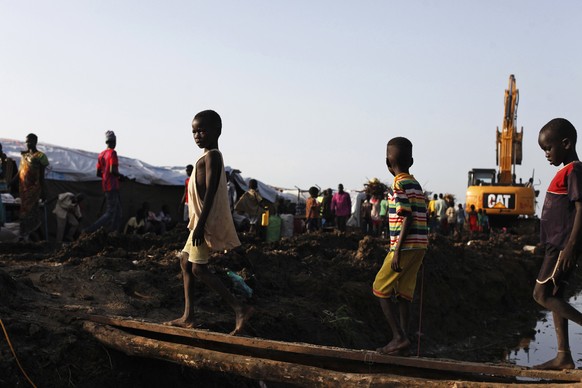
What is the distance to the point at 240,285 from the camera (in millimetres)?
7461

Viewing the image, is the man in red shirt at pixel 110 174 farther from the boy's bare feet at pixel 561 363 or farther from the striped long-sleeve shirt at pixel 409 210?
the boy's bare feet at pixel 561 363

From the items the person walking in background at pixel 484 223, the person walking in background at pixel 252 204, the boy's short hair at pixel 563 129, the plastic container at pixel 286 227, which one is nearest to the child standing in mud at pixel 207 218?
the boy's short hair at pixel 563 129

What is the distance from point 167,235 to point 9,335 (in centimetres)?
819

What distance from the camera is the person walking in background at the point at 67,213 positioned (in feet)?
40.4

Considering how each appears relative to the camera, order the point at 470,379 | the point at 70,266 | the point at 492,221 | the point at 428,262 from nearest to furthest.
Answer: the point at 470,379 < the point at 70,266 < the point at 428,262 < the point at 492,221

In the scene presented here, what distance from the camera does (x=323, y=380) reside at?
12.7 feet

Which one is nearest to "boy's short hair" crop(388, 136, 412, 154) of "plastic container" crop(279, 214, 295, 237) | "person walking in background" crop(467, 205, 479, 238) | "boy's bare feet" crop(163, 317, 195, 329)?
"boy's bare feet" crop(163, 317, 195, 329)

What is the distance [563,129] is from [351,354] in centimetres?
186

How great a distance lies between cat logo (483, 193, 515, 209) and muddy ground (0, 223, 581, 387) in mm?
9551

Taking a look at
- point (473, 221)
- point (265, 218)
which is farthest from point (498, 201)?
point (265, 218)

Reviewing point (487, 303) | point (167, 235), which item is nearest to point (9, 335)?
point (167, 235)

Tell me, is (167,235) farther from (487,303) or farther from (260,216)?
(487,303)

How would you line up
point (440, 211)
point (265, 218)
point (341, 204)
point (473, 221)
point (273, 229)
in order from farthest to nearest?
point (473, 221)
point (440, 211)
point (341, 204)
point (273, 229)
point (265, 218)

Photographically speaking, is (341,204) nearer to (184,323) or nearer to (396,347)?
(184,323)
